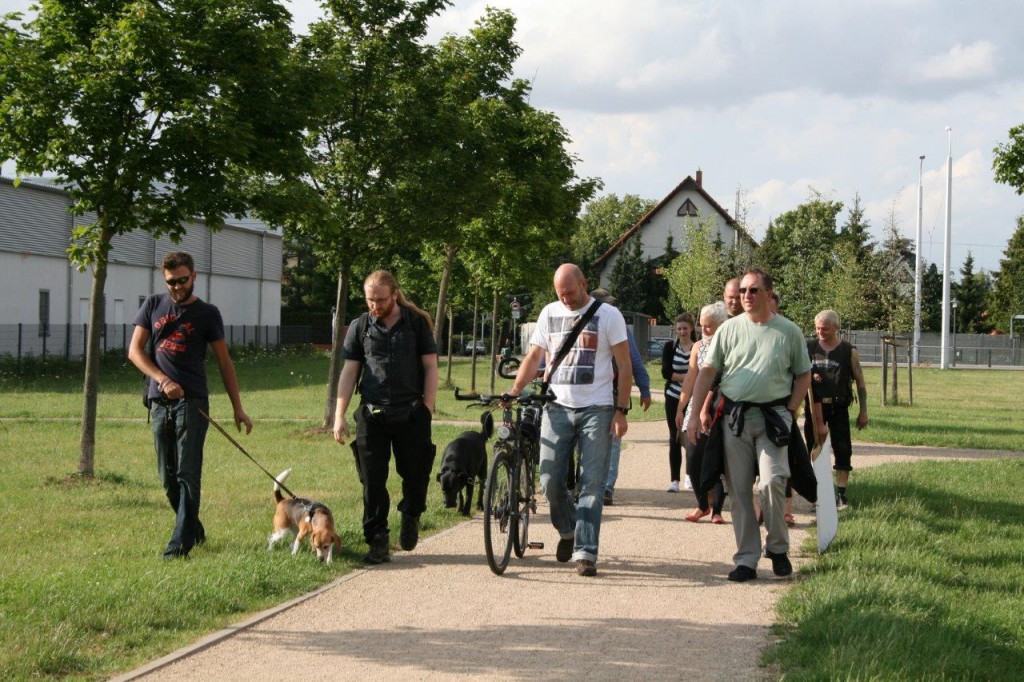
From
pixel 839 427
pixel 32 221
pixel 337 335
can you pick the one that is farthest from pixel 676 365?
pixel 32 221

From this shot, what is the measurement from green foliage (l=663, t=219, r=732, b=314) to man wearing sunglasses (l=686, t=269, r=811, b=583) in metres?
43.6

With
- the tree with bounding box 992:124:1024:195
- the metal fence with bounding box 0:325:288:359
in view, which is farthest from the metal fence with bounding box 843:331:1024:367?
the tree with bounding box 992:124:1024:195

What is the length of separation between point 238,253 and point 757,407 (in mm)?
57165

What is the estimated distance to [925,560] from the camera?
825 cm

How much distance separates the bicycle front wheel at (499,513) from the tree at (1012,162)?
40.8 ft

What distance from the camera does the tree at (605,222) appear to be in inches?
3996

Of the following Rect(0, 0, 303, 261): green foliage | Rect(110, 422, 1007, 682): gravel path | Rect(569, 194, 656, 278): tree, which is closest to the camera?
Rect(110, 422, 1007, 682): gravel path

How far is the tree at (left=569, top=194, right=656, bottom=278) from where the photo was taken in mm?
101500

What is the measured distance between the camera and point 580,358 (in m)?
7.91

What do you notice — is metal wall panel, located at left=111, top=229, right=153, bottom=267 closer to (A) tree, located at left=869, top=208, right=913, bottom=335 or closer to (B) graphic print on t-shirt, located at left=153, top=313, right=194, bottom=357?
(A) tree, located at left=869, top=208, right=913, bottom=335

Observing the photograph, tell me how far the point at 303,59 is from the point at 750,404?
9.80 m

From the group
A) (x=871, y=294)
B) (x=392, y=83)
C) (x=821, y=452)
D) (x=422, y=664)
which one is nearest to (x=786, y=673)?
(x=422, y=664)

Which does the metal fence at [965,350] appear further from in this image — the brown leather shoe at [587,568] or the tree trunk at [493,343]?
the brown leather shoe at [587,568]

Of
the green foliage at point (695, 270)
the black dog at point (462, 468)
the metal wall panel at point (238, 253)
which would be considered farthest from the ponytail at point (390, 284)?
the metal wall panel at point (238, 253)
